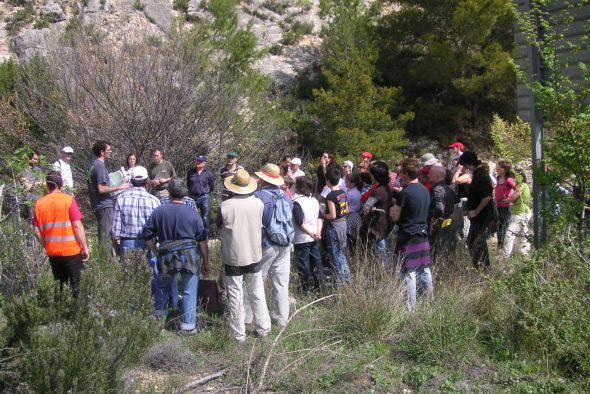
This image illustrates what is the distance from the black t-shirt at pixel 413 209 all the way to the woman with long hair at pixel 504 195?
2.92 metres

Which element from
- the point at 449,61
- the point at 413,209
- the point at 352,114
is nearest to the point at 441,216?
the point at 413,209

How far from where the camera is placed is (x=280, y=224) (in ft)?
20.6

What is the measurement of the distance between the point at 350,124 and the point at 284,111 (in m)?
1.98

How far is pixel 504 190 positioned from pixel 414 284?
329 centimetres

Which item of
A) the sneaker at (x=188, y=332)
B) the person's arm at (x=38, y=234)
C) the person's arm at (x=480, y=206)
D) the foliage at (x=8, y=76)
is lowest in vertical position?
the sneaker at (x=188, y=332)

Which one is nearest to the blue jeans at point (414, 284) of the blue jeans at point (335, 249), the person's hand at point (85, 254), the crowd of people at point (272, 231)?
the crowd of people at point (272, 231)

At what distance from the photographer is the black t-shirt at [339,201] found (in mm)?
7367

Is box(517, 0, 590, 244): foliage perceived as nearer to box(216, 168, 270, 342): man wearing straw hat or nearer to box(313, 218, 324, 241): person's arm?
box(313, 218, 324, 241): person's arm

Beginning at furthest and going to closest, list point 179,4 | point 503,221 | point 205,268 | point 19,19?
point 19,19 → point 179,4 → point 503,221 → point 205,268

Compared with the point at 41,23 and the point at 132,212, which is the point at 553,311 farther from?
the point at 41,23

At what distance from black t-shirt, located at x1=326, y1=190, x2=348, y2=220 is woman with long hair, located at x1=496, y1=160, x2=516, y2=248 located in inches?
113

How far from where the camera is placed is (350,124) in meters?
18.4

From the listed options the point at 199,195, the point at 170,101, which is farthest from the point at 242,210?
the point at 170,101

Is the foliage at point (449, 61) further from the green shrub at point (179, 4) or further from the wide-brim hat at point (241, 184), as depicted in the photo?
the wide-brim hat at point (241, 184)
